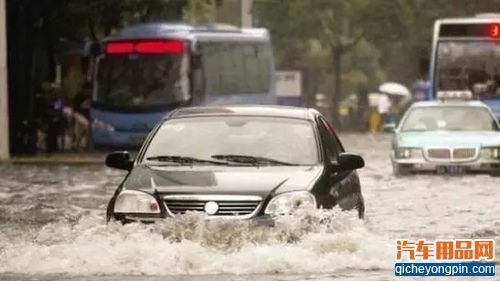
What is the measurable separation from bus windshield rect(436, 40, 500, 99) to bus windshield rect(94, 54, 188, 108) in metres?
6.51

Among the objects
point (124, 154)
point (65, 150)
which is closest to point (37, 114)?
point (65, 150)

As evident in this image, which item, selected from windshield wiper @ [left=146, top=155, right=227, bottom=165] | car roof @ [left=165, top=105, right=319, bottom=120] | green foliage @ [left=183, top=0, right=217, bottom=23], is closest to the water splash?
windshield wiper @ [left=146, top=155, right=227, bottom=165]

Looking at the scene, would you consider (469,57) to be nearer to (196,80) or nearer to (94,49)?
(196,80)

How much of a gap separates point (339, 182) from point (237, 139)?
105cm

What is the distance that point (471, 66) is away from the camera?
1407 inches

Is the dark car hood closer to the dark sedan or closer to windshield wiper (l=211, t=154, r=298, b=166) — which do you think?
the dark sedan

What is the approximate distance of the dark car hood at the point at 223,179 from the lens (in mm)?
12125

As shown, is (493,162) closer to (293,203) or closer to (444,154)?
(444,154)

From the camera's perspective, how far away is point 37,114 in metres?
36.9

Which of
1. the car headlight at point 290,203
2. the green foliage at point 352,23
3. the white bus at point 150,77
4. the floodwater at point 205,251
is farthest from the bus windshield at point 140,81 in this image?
the green foliage at point 352,23

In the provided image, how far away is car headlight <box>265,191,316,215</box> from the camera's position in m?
12.0

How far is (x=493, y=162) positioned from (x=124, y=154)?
12884 millimetres

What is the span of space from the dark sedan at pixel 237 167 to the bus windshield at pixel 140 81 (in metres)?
20.6

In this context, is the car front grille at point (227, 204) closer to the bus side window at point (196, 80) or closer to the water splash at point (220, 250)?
the water splash at point (220, 250)
